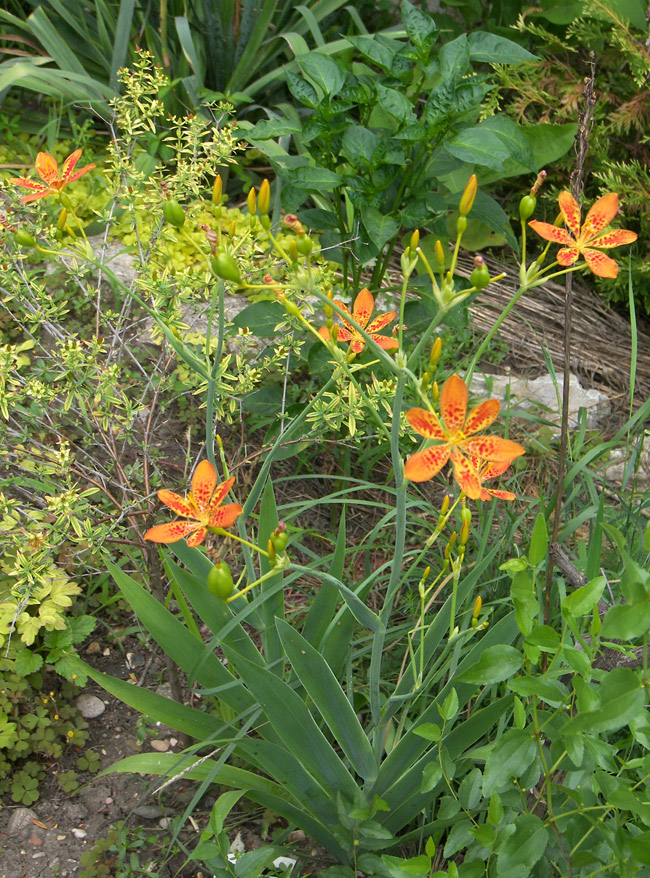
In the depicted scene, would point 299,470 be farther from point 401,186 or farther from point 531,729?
point 531,729

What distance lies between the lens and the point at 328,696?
1211mm

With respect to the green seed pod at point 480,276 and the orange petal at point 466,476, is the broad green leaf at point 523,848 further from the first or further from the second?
the green seed pod at point 480,276

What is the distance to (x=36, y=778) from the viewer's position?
162 centimetres

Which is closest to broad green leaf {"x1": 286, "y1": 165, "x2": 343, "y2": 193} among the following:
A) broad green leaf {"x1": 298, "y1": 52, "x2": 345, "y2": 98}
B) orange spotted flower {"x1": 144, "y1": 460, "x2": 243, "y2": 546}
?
broad green leaf {"x1": 298, "y1": 52, "x2": 345, "y2": 98}

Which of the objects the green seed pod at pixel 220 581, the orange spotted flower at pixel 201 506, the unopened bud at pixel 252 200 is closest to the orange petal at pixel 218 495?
the orange spotted flower at pixel 201 506

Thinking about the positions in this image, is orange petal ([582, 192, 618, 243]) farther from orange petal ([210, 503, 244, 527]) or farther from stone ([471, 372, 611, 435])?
stone ([471, 372, 611, 435])

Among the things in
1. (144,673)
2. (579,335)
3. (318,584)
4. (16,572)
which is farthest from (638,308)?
(16,572)

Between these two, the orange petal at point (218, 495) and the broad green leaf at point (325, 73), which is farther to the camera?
the broad green leaf at point (325, 73)

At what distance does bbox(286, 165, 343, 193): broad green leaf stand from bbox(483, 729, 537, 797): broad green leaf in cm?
134

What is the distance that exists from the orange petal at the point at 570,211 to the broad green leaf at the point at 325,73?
3.24 feet

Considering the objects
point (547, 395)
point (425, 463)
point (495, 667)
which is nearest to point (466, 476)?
point (425, 463)

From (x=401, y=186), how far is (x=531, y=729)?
1397mm

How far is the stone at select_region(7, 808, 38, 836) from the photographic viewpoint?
61.0 inches

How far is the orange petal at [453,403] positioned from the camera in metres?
0.90
